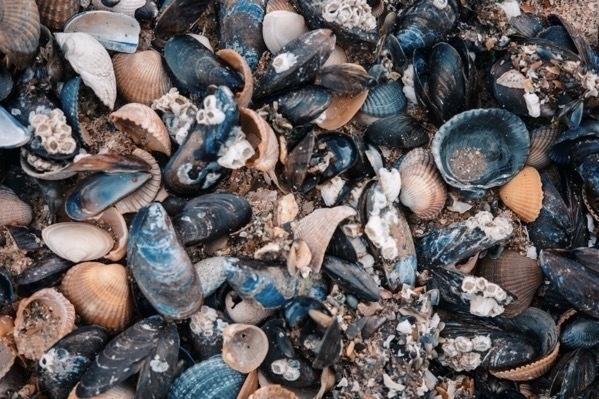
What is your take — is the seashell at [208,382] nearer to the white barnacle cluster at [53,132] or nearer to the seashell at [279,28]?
the white barnacle cluster at [53,132]

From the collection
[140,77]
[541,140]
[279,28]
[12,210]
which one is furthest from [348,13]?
[12,210]

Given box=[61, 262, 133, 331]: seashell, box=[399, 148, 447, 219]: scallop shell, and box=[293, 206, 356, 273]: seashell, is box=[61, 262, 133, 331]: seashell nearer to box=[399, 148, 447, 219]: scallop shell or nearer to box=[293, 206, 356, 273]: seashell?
box=[293, 206, 356, 273]: seashell

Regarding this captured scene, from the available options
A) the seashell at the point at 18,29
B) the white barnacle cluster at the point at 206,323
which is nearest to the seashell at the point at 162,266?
the white barnacle cluster at the point at 206,323

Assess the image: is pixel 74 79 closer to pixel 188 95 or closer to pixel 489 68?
pixel 188 95

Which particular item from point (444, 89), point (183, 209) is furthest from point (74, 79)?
point (444, 89)

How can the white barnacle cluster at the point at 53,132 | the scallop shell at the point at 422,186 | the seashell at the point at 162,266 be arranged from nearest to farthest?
the seashell at the point at 162,266, the white barnacle cluster at the point at 53,132, the scallop shell at the point at 422,186

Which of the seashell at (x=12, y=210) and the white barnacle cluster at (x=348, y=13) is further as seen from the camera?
the white barnacle cluster at (x=348, y=13)

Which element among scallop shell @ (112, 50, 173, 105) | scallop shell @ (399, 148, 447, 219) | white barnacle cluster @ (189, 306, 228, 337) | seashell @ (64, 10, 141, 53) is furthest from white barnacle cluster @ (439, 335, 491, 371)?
seashell @ (64, 10, 141, 53)
